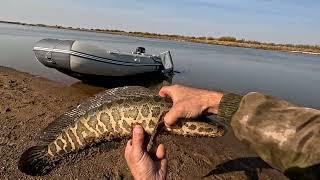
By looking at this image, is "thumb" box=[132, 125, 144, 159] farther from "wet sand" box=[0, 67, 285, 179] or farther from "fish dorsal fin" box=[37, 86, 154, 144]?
"wet sand" box=[0, 67, 285, 179]

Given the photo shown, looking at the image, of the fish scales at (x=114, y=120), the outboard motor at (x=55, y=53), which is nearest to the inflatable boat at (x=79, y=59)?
the outboard motor at (x=55, y=53)

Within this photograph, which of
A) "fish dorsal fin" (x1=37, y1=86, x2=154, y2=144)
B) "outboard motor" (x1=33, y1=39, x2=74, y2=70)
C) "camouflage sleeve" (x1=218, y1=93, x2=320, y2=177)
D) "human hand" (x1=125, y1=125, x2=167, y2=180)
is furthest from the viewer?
"outboard motor" (x1=33, y1=39, x2=74, y2=70)

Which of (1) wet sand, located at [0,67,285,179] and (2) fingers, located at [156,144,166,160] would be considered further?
(1) wet sand, located at [0,67,285,179]

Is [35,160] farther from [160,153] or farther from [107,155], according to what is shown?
[107,155]

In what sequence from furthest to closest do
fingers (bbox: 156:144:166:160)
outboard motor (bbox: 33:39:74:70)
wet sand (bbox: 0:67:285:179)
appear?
outboard motor (bbox: 33:39:74:70) → wet sand (bbox: 0:67:285:179) → fingers (bbox: 156:144:166:160)

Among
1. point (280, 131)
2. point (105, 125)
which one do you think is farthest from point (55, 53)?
point (280, 131)

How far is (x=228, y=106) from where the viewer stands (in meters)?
2.75

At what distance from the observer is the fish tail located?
133 inches

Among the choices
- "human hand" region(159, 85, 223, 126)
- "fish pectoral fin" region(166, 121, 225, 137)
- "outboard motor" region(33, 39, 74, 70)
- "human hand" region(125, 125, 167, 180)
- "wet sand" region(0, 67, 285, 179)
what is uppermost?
"human hand" region(159, 85, 223, 126)

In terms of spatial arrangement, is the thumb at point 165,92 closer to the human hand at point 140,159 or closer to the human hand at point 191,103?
the human hand at point 191,103

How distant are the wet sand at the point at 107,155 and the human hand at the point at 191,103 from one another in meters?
2.72

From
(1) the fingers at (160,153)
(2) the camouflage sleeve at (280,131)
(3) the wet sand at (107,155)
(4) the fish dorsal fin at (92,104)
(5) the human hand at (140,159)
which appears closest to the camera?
(2) the camouflage sleeve at (280,131)

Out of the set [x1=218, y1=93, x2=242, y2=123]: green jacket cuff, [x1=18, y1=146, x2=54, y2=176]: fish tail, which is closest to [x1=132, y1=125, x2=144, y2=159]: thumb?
[x1=218, y1=93, x2=242, y2=123]: green jacket cuff

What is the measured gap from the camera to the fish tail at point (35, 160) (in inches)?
133
